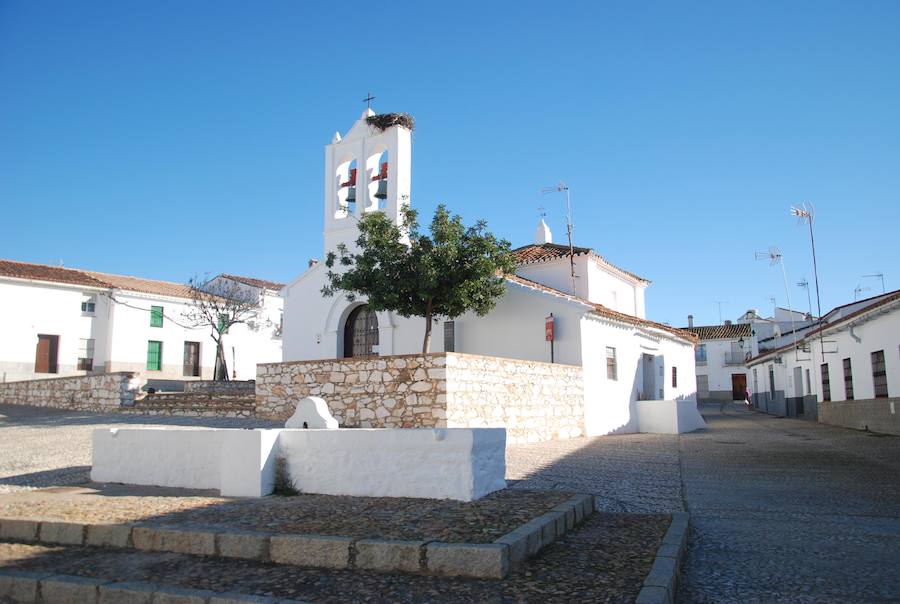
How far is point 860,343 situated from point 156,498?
61.1 feet

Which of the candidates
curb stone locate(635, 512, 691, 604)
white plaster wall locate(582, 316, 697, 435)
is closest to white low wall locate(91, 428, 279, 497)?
curb stone locate(635, 512, 691, 604)

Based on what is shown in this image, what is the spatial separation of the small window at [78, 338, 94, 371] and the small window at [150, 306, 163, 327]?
2675mm

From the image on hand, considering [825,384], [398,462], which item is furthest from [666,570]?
[825,384]

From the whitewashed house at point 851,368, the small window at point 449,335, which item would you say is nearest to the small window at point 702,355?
the whitewashed house at point 851,368

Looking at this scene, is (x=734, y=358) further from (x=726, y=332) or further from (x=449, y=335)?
(x=449, y=335)

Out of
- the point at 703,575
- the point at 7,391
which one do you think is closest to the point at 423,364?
the point at 703,575

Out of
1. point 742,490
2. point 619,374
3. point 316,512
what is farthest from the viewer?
point 619,374

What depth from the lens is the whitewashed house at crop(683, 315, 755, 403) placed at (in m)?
50.2

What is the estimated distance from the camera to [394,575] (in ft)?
13.8

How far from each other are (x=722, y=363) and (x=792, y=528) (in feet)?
158

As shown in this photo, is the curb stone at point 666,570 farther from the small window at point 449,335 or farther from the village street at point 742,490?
the small window at point 449,335

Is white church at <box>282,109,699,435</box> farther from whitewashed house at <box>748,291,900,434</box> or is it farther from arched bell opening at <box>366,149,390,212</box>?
whitewashed house at <box>748,291,900,434</box>

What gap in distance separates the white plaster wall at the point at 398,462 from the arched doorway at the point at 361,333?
38.6 ft

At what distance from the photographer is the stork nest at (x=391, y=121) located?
16.7m
